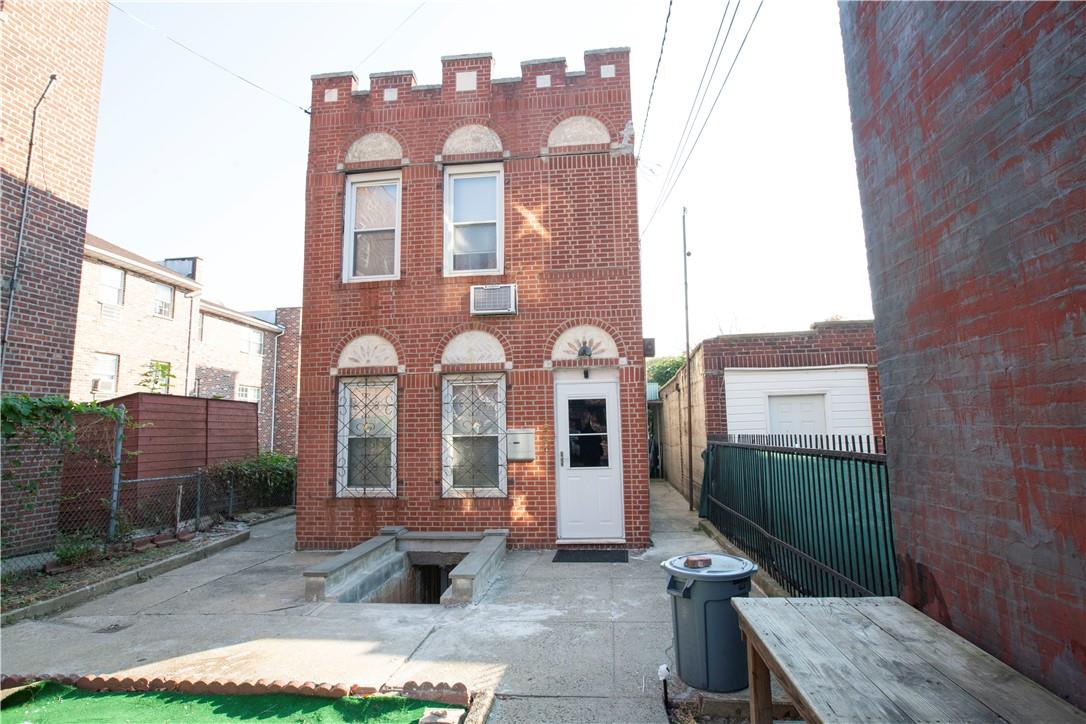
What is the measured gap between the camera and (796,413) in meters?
10.1

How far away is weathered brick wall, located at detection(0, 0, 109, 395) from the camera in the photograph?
7320 mm

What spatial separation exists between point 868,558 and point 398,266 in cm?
707

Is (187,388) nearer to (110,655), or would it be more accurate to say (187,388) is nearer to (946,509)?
(110,655)

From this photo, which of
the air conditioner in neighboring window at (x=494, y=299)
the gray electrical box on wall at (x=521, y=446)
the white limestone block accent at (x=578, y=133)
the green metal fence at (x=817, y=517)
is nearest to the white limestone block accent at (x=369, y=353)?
the air conditioner in neighboring window at (x=494, y=299)

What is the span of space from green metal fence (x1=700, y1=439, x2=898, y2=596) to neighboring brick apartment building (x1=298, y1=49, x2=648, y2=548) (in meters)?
1.63

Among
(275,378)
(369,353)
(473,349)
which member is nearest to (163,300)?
(275,378)

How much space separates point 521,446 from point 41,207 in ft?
24.6

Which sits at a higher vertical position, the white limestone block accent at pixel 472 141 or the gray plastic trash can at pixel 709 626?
the white limestone block accent at pixel 472 141

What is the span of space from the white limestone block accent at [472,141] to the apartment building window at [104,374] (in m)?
15.5

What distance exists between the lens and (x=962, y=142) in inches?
103

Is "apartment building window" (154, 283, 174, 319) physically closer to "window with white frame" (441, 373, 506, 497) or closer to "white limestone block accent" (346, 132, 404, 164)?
"white limestone block accent" (346, 132, 404, 164)

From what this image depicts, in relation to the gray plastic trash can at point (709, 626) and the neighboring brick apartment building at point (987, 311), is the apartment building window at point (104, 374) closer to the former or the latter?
the gray plastic trash can at point (709, 626)

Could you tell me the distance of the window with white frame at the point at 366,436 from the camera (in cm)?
823

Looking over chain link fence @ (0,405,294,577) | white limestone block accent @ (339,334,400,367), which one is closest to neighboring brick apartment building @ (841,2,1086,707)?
white limestone block accent @ (339,334,400,367)
